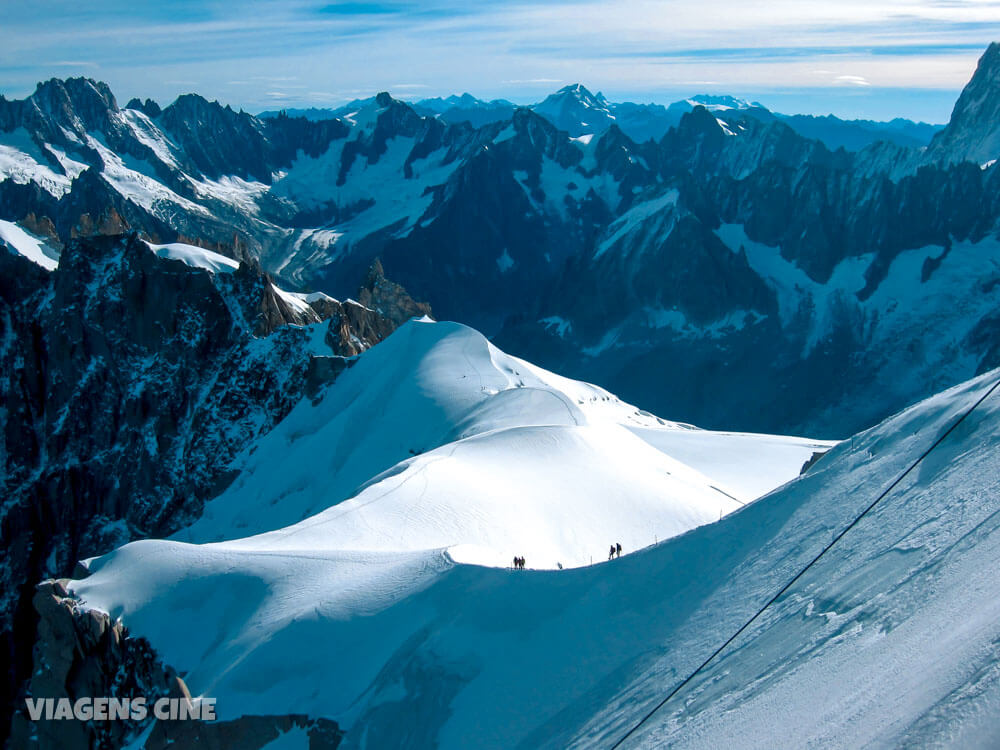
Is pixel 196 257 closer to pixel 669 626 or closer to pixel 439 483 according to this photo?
pixel 439 483

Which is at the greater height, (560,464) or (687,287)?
(560,464)

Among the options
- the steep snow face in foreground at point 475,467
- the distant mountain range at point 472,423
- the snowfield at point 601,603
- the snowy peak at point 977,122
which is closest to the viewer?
the snowfield at point 601,603

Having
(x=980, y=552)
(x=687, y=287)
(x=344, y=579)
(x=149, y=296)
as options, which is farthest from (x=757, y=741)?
(x=687, y=287)

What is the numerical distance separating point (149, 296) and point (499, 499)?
55596 millimetres

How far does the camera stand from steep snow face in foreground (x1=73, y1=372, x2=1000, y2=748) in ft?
29.5

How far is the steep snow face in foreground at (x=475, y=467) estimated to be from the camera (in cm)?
2655

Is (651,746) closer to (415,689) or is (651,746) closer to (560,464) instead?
(415,689)

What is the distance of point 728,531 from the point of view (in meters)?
16.1

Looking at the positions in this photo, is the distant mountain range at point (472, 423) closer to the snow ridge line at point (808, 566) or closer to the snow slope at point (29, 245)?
the snow ridge line at point (808, 566)

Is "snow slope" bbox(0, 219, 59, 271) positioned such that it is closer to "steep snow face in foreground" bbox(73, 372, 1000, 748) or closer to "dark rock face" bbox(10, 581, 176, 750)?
"dark rock face" bbox(10, 581, 176, 750)

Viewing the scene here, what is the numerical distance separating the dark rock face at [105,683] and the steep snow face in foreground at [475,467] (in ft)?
16.9

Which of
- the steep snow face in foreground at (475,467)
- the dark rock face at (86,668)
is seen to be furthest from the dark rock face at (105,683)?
the steep snow face in foreground at (475,467)

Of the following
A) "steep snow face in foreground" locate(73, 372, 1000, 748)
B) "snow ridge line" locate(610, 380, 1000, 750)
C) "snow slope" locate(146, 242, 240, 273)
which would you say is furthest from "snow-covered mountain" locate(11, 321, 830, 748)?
"snow slope" locate(146, 242, 240, 273)

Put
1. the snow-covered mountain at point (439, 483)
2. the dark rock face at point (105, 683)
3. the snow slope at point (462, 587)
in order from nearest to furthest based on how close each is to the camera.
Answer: the snow slope at point (462, 587), the dark rock face at point (105, 683), the snow-covered mountain at point (439, 483)
